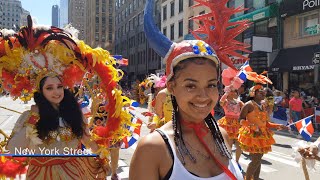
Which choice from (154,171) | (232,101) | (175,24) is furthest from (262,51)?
(154,171)

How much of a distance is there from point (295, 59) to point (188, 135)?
18.2m

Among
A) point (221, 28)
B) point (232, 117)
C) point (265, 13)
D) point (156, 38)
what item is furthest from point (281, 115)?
point (156, 38)

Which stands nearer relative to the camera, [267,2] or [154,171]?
[154,171]

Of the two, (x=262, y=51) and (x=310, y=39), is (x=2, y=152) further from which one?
(x=262, y=51)

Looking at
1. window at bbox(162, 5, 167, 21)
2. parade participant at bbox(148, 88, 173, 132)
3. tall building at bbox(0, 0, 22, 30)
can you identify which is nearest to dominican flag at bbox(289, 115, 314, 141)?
parade participant at bbox(148, 88, 173, 132)

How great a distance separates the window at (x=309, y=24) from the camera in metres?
17.8

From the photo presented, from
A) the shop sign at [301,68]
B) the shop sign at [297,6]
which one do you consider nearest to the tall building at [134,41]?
the shop sign at [297,6]

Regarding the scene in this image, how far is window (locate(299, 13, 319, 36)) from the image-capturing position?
58.2 ft

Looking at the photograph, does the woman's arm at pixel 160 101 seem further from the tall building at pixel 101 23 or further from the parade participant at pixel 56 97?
the tall building at pixel 101 23

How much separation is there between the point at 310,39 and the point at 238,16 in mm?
6159

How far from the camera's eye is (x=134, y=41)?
54.1m

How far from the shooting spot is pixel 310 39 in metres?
18.0

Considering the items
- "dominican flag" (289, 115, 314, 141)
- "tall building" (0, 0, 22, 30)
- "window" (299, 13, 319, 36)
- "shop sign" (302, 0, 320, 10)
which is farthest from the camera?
"tall building" (0, 0, 22, 30)

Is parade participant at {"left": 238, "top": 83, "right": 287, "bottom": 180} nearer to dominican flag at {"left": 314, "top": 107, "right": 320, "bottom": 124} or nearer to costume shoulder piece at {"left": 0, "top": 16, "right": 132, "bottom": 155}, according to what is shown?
costume shoulder piece at {"left": 0, "top": 16, "right": 132, "bottom": 155}
